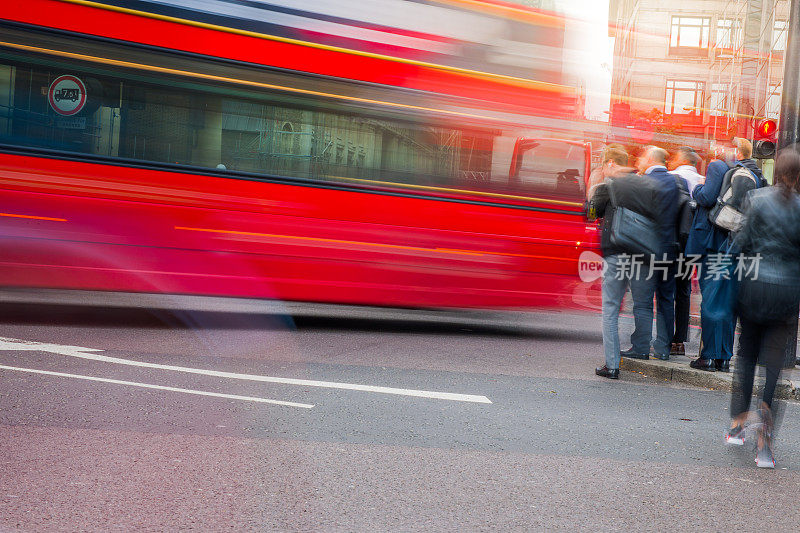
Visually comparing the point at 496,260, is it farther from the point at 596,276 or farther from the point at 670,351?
the point at 670,351

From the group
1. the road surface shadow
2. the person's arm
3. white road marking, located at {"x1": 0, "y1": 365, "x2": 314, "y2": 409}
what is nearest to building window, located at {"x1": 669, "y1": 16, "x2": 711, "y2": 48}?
the road surface shadow

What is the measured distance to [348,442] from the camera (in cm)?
482

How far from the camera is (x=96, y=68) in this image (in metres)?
8.50

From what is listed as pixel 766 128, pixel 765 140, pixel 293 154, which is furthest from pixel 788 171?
pixel 766 128

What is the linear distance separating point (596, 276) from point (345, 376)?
13.3 feet

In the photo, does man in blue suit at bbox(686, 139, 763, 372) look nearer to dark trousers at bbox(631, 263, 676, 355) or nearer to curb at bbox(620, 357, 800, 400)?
curb at bbox(620, 357, 800, 400)

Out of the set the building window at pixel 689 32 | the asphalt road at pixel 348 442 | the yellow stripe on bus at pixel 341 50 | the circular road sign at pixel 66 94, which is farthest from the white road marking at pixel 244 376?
the building window at pixel 689 32

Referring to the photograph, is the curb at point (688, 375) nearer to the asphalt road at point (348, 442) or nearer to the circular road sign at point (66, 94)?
the asphalt road at point (348, 442)

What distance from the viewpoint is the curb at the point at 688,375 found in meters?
7.16

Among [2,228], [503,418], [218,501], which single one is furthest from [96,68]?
[218,501]

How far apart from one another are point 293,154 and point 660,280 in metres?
3.73

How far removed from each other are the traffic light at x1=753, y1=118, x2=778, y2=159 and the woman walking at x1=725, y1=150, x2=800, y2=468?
6793 millimetres

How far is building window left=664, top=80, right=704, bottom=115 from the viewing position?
156ft

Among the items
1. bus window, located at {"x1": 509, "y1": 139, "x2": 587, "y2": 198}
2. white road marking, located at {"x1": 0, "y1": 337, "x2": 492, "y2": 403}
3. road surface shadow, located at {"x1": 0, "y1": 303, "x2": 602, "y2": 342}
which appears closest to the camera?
white road marking, located at {"x1": 0, "y1": 337, "x2": 492, "y2": 403}
